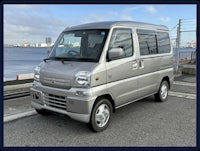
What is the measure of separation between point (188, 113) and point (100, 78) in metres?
2.63

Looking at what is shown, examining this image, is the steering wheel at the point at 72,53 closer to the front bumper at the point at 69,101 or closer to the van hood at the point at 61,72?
the van hood at the point at 61,72

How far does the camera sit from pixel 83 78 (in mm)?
3635

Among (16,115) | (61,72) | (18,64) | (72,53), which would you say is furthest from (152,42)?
(18,64)

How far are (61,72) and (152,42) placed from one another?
9.00 ft

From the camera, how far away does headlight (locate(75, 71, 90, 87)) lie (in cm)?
362

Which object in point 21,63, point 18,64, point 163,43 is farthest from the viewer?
point 21,63

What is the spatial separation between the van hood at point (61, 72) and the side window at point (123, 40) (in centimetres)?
75

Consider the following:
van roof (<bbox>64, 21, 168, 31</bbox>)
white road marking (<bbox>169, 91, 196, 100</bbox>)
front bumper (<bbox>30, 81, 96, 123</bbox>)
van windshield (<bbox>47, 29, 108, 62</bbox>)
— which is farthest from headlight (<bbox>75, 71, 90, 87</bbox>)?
white road marking (<bbox>169, 91, 196, 100</bbox>)

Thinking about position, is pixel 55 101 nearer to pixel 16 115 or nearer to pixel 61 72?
pixel 61 72

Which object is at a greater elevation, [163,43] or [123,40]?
[163,43]

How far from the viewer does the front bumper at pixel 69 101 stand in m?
3.63

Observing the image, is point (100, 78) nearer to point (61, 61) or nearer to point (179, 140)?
point (61, 61)

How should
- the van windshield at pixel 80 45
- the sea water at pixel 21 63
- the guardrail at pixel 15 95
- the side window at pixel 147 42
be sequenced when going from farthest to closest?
the sea water at pixel 21 63 → the guardrail at pixel 15 95 → the side window at pixel 147 42 → the van windshield at pixel 80 45

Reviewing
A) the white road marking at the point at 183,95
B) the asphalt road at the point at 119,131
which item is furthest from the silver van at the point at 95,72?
the white road marking at the point at 183,95
